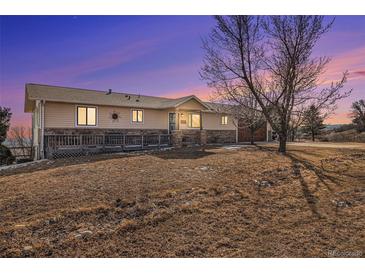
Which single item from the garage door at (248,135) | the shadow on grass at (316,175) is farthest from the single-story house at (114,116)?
the shadow on grass at (316,175)

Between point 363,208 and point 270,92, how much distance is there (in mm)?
8379

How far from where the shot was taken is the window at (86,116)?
1333 centimetres

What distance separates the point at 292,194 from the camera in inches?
213

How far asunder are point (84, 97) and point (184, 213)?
1175 cm

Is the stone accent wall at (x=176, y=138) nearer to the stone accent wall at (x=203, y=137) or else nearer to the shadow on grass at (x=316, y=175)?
the stone accent wall at (x=203, y=137)

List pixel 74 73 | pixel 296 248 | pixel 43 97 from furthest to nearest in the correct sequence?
pixel 74 73 → pixel 43 97 → pixel 296 248

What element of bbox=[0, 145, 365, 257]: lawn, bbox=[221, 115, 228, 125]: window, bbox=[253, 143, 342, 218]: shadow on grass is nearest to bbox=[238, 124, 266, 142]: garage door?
bbox=[221, 115, 228, 125]: window

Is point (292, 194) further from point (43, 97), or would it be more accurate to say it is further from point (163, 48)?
point (43, 97)

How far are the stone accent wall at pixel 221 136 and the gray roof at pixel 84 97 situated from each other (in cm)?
230

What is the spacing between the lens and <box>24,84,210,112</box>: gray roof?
39.9 ft

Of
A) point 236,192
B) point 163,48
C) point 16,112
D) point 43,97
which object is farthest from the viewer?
point 16,112

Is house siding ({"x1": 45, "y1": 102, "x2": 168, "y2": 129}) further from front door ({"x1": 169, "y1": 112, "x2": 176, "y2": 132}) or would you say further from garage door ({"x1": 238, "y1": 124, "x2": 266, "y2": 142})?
garage door ({"x1": 238, "y1": 124, "x2": 266, "y2": 142})
